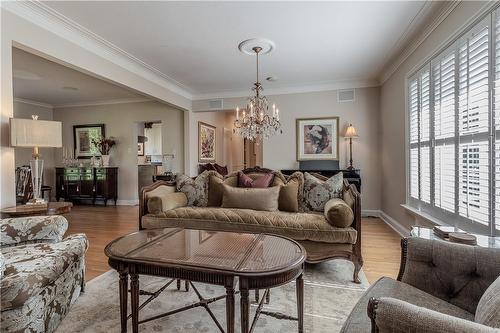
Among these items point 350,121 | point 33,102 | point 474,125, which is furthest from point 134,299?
point 33,102

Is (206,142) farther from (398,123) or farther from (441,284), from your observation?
(441,284)

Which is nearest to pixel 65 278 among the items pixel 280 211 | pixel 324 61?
pixel 280 211

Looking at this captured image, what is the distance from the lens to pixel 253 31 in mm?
3236

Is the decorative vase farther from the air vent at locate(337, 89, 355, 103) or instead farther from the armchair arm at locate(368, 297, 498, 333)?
the armchair arm at locate(368, 297, 498, 333)

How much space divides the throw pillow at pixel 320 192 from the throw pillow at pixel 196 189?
1314 millimetres

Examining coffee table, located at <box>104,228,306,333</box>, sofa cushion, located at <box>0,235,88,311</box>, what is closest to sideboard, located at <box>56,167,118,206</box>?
sofa cushion, located at <box>0,235,88,311</box>

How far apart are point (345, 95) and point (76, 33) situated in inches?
178

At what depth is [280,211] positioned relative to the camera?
124 inches

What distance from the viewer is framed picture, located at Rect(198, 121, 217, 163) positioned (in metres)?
6.66

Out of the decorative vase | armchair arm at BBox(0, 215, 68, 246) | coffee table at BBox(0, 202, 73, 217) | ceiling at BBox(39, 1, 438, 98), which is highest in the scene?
ceiling at BBox(39, 1, 438, 98)

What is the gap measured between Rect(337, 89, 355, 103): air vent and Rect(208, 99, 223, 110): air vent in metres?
2.55

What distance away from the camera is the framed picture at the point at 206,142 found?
21.8 feet

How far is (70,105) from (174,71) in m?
4.16

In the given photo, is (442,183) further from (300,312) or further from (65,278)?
(65,278)
